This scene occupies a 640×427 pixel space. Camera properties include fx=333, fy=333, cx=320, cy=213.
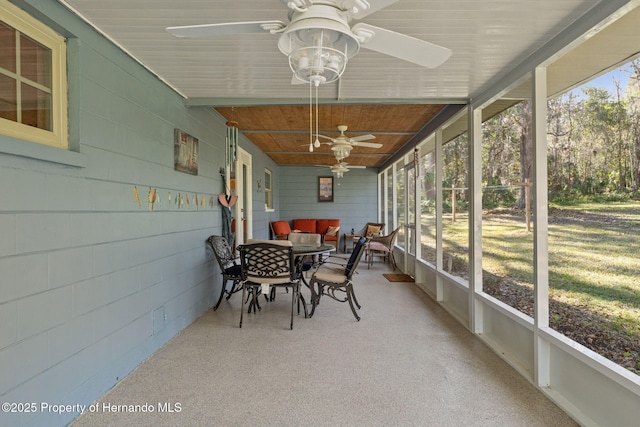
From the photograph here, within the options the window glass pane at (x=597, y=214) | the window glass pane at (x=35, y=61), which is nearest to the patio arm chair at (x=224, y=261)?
the window glass pane at (x=35, y=61)

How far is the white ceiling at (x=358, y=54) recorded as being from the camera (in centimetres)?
180

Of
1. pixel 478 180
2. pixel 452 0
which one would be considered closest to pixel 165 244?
pixel 452 0

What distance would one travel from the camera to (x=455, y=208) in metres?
4.04

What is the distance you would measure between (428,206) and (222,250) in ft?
9.72

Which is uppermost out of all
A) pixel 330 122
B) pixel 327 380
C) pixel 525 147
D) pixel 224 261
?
pixel 330 122

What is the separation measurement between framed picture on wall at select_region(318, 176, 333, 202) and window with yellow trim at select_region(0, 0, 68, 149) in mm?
7443

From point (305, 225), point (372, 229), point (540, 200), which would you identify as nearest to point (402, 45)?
point (540, 200)

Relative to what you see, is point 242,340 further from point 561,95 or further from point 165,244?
point 561,95

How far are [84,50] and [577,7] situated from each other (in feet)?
9.12

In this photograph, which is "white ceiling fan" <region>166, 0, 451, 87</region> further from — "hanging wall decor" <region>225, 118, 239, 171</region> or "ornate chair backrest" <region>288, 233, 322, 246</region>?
"ornate chair backrest" <region>288, 233, 322, 246</region>

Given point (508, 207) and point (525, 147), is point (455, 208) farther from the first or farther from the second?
point (525, 147)

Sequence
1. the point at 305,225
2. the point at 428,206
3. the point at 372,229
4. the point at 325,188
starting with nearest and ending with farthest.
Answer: the point at 428,206, the point at 372,229, the point at 305,225, the point at 325,188

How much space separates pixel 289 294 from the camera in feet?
15.5

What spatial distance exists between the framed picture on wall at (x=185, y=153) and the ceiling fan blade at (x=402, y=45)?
7.52ft
